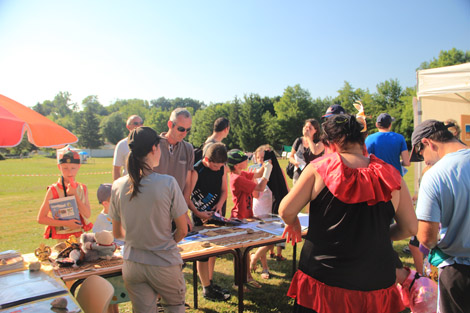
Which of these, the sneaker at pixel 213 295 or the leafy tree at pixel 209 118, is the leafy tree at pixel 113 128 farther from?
the sneaker at pixel 213 295

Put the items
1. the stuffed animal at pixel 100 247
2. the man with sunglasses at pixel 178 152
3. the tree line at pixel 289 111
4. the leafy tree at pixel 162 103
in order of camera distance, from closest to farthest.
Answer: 1. the stuffed animal at pixel 100 247
2. the man with sunglasses at pixel 178 152
3. the tree line at pixel 289 111
4. the leafy tree at pixel 162 103

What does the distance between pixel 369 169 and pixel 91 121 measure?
241ft

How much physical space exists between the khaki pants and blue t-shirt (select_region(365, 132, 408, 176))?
12.3 ft

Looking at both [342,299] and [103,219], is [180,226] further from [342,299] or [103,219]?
[103,219]

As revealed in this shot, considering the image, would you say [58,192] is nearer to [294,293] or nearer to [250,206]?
[250,206]

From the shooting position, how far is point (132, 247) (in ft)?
6.89

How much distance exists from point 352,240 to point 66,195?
2826mm

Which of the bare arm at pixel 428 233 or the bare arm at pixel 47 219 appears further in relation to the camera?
the bare arm at pixel 47 219

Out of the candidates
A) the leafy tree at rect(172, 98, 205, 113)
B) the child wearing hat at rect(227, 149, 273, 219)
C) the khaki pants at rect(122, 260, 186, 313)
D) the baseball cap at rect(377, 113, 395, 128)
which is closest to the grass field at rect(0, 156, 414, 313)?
the child wearing hat at rect(227, 149, 273, 219)

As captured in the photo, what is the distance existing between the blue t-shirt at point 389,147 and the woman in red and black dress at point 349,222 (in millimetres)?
3231

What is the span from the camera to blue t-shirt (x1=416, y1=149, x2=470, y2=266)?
189 centimetres

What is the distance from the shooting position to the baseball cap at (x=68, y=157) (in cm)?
322

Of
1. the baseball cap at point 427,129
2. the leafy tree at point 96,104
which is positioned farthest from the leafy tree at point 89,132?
the baseball cap at point 427,129

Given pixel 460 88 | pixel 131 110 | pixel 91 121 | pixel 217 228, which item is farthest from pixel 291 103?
pixel 131 110
